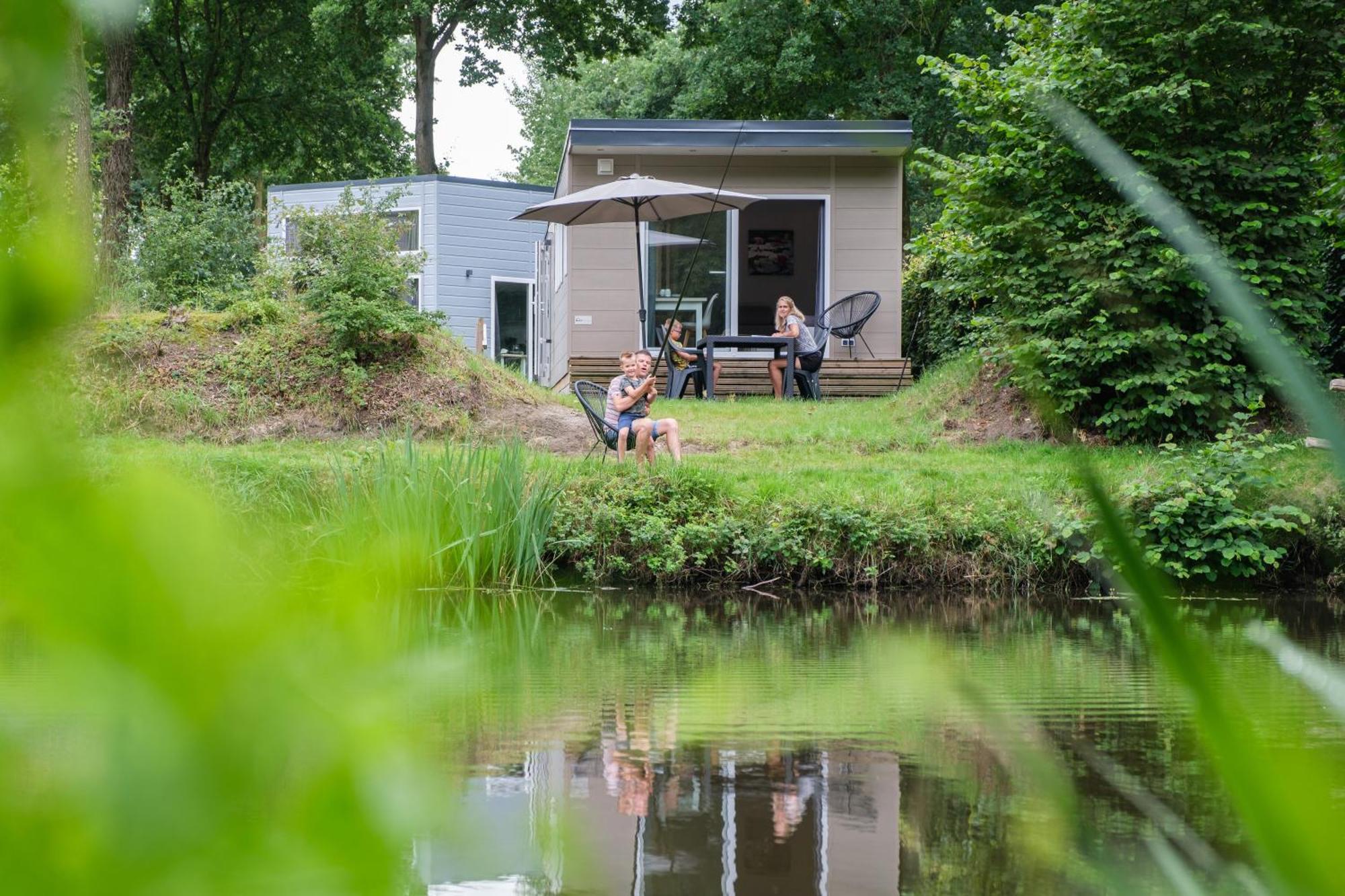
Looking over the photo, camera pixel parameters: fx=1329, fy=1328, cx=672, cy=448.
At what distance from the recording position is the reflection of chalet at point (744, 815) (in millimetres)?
2320

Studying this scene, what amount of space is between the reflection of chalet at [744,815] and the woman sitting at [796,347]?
11.0m

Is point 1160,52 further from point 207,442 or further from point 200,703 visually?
point 200,703

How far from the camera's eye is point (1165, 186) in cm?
996

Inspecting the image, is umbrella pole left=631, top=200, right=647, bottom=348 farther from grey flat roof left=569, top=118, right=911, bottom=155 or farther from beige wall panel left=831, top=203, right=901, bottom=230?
beige wall panel left=831, top=203, right=901, bottom=230

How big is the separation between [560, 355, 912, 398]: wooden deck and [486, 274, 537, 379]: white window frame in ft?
25.2

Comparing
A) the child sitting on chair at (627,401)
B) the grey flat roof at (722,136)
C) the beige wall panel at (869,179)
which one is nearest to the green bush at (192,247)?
the grey flat roof at (722,136)

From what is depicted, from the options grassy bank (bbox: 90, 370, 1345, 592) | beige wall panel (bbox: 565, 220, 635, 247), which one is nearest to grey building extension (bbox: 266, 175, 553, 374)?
beige wall panel (bbox: 565, 220, 635, 247)

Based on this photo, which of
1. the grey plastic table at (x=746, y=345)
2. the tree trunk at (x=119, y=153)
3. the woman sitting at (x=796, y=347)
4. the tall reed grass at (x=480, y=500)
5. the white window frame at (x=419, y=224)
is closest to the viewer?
the tall reed grass at (x=480, y=500)

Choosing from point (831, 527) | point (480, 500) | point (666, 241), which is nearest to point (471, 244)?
point (666, 241)

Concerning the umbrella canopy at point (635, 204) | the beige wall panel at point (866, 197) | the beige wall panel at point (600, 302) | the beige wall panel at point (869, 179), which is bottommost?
the beige wall panel at point (600, 302)

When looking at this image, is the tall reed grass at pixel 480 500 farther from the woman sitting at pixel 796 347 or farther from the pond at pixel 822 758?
the woman sitting at pixel 796 347

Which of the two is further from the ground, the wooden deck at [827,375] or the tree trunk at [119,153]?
the tree trunk at [119,153]

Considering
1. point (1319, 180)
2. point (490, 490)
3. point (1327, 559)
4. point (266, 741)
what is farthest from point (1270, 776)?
point (1319, 180)

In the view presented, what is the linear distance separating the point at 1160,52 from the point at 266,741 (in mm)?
10882
